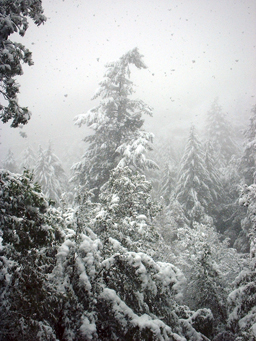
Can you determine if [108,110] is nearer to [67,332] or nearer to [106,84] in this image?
[106,84]

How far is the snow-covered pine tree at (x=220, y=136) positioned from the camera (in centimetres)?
3367

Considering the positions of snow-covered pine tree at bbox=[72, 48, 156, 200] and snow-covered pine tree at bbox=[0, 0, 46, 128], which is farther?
snow-covered pine tree at bbox=[72, 48, 156, 200]

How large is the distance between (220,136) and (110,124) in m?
30.3

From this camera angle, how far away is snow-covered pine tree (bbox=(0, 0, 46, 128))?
3527 mm

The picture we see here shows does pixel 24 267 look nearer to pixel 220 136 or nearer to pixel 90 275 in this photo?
pixel 90 275

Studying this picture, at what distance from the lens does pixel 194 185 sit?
64.7 ft

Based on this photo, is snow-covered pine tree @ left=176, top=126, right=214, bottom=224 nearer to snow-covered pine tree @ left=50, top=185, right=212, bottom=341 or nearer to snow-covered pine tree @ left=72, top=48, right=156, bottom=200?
snow-covered pine tree @ left=72, top=48, right=156, bottom=200

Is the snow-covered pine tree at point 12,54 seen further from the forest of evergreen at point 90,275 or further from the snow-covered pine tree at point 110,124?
the snow-covered pine tree at point 110,124

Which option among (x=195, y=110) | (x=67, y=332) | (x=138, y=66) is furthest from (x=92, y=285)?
(x=195, y=110)

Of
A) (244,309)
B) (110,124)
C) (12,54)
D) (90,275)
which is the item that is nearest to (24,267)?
(90,275)

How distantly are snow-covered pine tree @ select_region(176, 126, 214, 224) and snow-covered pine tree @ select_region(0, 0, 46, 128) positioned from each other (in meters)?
17.1

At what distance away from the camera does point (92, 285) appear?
3.15m

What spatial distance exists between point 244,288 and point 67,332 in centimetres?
418

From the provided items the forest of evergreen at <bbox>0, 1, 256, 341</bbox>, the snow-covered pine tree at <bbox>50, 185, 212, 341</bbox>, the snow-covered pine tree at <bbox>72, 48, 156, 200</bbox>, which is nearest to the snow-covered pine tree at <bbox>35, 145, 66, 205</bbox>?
the snow-covered pine tree at <bbox>72, 48, 156, 200</bbox>
